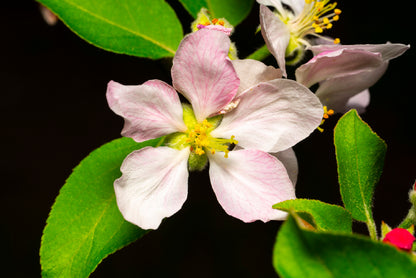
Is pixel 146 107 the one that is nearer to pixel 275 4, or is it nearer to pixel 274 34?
pixel 274 34

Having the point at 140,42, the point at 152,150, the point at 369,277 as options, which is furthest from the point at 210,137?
the point at 369,277

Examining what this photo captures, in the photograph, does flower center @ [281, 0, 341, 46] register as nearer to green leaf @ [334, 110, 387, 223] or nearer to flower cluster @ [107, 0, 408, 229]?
flower cluster @ [107, 0, 408, 229]

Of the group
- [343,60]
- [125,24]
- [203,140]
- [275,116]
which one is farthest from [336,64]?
[125,24]

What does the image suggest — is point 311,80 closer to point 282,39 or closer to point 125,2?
point 282,39

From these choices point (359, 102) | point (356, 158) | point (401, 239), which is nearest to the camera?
point (401, 239)

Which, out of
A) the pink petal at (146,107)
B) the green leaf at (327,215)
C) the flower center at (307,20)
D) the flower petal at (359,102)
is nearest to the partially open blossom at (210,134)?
the pink petal at (146,107)

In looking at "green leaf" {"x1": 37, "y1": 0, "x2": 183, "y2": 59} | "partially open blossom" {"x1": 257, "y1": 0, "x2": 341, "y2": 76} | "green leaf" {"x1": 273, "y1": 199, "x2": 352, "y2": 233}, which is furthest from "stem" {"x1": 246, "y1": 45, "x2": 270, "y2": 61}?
"green leaf" {"x1": 273, "y1": 199, "x2": 352, "y2": 233}
